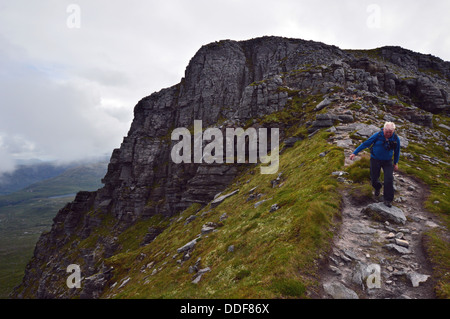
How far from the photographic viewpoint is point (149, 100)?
154000 millimetres

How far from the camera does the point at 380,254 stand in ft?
34.9

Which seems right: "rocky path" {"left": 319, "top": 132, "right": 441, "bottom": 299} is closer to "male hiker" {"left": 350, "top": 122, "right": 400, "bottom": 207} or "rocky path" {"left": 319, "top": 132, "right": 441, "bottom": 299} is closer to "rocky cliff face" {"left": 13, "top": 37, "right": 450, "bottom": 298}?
"male hiker" {"left": 350, "top": 122, "right": 400, "bottom": 207}

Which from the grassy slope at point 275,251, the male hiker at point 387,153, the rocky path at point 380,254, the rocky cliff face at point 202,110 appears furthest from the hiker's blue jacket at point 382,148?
the rocky cliff face at point 202,110

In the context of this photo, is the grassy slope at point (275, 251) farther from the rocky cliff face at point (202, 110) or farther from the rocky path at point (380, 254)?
the rocky cliff face at point (202, 110)

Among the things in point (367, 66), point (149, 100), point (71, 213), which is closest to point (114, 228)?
point (71, 213)

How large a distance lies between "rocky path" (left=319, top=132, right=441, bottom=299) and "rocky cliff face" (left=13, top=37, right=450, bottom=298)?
3772 centimetres

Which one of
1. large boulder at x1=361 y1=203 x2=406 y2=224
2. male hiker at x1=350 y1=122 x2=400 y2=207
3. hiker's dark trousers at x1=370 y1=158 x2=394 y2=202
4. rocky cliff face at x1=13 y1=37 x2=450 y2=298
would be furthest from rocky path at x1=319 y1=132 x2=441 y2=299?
rocky cliff face at x1=13 y1=37 x2=450 y2=298

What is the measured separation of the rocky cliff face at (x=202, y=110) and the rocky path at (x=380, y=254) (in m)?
37.7

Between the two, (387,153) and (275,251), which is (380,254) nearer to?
(275,251)

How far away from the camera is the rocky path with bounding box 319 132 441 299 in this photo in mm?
8711

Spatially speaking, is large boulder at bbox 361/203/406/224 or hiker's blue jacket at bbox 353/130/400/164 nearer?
large boulder at bbox 361/203/406/224

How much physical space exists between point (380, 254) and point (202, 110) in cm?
13031

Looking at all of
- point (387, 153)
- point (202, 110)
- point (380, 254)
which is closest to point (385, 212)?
point (380, 254)

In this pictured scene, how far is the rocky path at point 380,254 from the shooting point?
871 cm
